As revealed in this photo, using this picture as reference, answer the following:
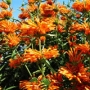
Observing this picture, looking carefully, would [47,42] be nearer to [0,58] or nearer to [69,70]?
[0,58]

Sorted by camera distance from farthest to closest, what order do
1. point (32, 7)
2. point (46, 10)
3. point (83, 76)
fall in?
1. point (32, 7)
2. point (46, 10)
3. point (83, 76)

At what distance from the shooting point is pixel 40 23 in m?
2.71

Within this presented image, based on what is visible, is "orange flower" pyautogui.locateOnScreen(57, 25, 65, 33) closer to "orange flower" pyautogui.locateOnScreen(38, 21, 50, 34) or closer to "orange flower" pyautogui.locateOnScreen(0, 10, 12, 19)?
"orange flower" pyautogui.locateOnScreen(0, 10, 12, 19)

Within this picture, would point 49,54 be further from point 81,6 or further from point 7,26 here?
point 7,26

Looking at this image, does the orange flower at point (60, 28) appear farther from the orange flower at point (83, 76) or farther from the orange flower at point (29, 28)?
the orange flower at point (83, 76)

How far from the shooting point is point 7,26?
391cm

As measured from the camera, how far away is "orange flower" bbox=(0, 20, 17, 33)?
12.7ft

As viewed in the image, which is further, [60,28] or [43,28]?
[60,28]

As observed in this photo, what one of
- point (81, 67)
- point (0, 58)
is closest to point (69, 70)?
point (81, 67)

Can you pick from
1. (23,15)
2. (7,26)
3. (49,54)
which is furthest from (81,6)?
(23,15)

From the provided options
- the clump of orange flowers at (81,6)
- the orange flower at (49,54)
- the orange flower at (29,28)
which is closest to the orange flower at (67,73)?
the orange flower at (49,54)

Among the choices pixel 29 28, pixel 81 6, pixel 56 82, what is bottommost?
pixel 56 82

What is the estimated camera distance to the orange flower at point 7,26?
3877 millimetres

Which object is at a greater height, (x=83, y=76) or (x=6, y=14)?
(x=6, y=14)
